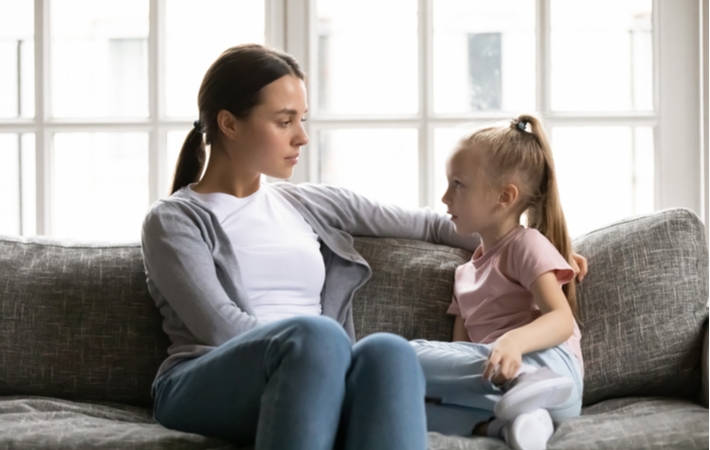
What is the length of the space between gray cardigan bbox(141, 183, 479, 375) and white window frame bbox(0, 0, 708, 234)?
455 millimetres

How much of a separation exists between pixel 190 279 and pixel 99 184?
3.65 feet

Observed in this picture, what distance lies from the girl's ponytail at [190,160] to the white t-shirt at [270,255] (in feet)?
0.15

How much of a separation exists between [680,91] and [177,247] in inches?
62.3

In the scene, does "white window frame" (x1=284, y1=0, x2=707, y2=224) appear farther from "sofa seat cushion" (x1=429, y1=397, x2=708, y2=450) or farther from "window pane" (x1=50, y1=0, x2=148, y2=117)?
"sofa seat cushion" (x1=429, y1=397, x2=708, y2=450)

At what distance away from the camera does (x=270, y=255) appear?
1.91m

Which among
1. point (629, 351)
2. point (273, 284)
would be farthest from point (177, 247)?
point (629, 351)

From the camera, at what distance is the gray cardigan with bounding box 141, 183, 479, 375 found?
174cm

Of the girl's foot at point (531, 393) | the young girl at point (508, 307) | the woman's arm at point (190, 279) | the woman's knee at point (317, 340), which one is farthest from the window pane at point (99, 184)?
the girl's foot at point (531, 393)

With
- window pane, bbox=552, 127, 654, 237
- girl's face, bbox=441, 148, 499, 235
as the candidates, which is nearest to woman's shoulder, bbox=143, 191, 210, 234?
girl's face, bbox=441, 148, 499, 235

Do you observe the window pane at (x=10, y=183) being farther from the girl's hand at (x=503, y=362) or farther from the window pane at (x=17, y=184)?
the girl's hand at (x=503, y=362)

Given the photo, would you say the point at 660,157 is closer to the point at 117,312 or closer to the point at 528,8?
the point at 528,8

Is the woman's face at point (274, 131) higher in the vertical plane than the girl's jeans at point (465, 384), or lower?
higher

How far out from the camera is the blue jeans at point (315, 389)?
4.41 ft

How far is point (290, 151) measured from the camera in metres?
1.94
